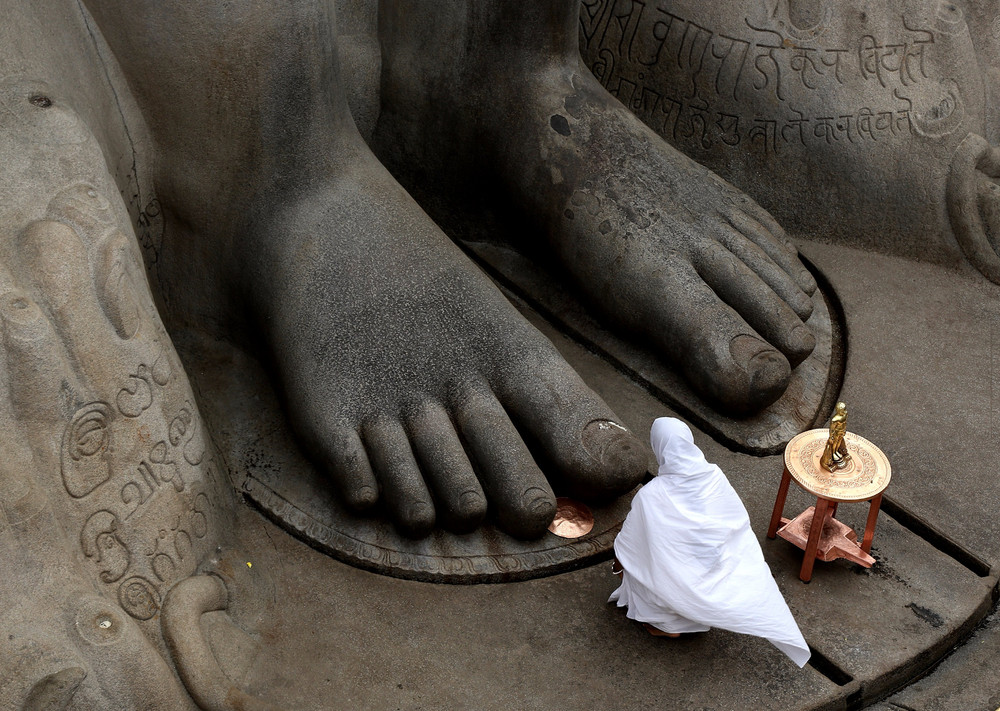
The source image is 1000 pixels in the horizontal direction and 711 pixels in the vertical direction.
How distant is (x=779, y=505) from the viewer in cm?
188

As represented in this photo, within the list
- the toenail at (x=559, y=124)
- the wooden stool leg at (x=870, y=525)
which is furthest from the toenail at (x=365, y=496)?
the toenail at (x=559, y=124)

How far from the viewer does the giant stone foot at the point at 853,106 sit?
8.17 feet

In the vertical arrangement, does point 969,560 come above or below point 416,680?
above

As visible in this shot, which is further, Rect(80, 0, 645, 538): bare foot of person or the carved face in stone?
Rect(80, 0, 645, 538): bare foot of person

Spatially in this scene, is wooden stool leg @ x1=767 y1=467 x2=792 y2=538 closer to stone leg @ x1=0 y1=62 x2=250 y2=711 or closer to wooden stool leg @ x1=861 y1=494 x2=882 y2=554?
wooden stool leg @ x1=861 y1=494 x2=882 y2=554

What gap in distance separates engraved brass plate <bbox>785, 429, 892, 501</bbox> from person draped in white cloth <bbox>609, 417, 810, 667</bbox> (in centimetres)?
15

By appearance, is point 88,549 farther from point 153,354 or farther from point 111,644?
point 153,354

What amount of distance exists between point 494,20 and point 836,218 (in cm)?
87

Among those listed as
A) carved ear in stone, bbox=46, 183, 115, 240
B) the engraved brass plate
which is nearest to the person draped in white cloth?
the engraved brass plate

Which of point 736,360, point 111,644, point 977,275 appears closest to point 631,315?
point 736,360

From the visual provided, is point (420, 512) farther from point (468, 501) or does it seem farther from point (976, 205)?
point (976, 205)

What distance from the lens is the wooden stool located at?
175 centimetres

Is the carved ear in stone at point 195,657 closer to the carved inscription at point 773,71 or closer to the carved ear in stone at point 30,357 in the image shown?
the carved ear in stone at point 30,357

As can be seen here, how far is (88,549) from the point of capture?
1.54m
